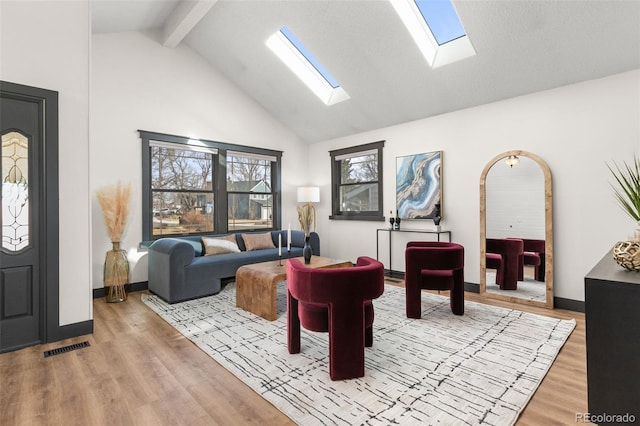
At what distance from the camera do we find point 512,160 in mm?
3900

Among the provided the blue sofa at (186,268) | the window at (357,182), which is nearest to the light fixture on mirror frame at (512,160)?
the window at (357,182)

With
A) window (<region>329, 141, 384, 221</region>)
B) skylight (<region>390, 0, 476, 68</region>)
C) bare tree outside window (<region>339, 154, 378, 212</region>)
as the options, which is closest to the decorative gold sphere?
skylight (<region>390, 0, 476, 68</region>)

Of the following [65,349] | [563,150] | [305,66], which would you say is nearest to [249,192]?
[305,66]

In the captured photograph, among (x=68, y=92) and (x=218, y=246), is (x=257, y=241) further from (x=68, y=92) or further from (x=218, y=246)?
(x=68, y=92)

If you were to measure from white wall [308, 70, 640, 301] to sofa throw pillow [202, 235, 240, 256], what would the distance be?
2.86 m

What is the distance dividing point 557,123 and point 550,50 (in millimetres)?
816

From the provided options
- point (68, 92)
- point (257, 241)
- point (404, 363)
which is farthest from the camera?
point (257, 241)

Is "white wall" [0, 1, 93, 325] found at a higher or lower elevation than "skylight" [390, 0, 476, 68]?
lower

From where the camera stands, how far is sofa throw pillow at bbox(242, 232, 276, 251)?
5.14 metres

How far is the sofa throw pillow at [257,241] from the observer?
5.14 m

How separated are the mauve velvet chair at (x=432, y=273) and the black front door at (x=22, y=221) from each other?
3301 mm

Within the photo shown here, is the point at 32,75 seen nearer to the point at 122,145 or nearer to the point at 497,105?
the point at 122,145

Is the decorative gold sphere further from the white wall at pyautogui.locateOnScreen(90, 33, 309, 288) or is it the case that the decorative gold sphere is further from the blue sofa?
the white wall at pyautogui.locateOnScreen(90, 33, 309, 288)

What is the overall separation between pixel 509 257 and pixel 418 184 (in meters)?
1.57
